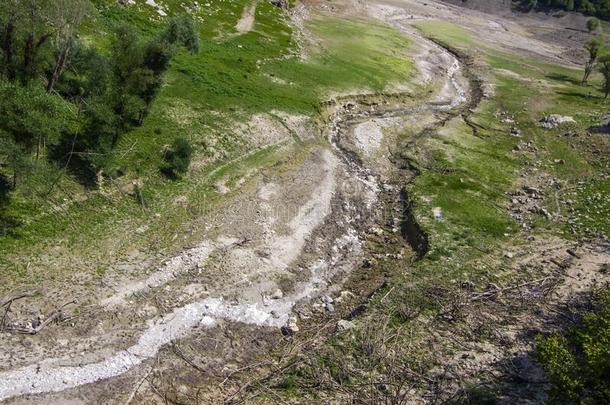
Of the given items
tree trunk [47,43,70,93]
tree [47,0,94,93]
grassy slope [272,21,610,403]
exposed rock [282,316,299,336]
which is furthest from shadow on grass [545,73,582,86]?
tree [47,0,94,93]

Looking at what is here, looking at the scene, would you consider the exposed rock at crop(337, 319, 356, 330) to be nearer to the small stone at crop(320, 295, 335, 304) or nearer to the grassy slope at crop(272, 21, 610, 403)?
the grassy slope at crop(272, 21, 610, 403)

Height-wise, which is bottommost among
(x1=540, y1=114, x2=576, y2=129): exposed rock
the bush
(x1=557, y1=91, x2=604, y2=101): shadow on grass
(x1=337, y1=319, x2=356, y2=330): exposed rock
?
(x1=337, y1=319, x2=356, y2=330): exposed rock

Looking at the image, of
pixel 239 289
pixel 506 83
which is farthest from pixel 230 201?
pixel 506 83

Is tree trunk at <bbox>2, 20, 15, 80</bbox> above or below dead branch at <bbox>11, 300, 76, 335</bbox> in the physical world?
above

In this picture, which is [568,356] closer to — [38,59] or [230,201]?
[230,201]

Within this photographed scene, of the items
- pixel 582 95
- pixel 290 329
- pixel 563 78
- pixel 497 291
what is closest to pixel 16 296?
pixel 290 329

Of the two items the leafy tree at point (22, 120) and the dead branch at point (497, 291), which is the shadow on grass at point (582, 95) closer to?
the dead branch at point (497, 291)

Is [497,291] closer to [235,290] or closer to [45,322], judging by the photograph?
[235,290]
